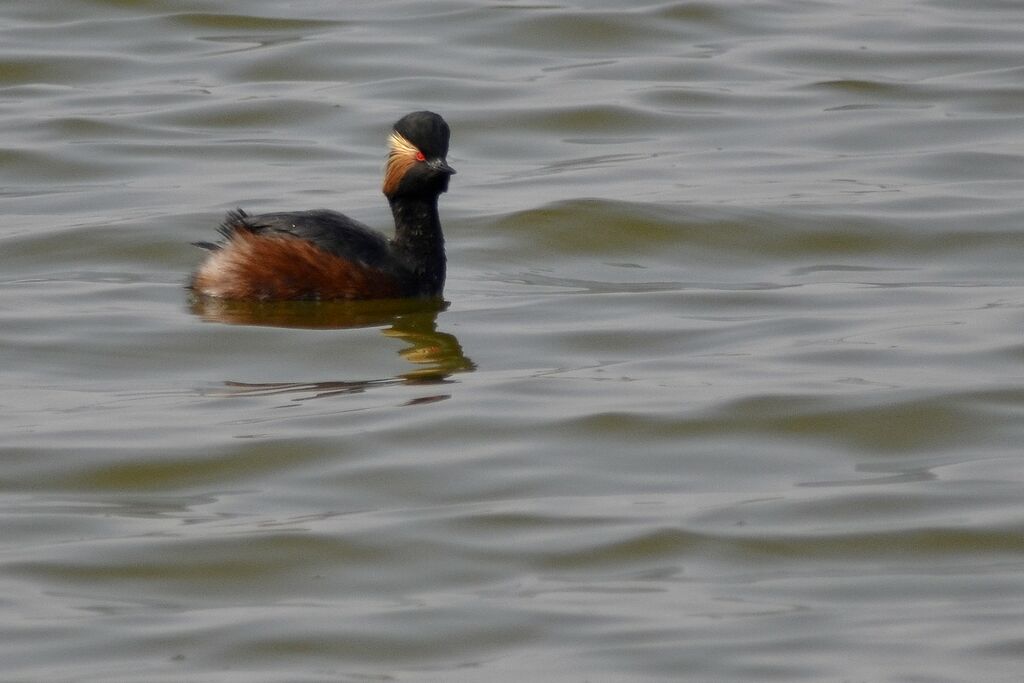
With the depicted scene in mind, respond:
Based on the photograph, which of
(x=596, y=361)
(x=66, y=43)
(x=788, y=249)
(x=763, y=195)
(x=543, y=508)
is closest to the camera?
(x=543, y=508)

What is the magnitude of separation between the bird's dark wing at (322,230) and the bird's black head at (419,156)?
0.43 m

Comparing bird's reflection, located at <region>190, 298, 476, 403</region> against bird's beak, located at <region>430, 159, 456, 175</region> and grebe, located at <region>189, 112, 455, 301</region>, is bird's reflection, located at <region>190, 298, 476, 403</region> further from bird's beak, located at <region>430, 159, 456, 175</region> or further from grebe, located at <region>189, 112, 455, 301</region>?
bird's beak, located at <region>430, 159, 456, 175</region>

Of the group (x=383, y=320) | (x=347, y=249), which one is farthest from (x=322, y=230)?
(x=383, y=320)

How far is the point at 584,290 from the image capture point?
11.6 metres

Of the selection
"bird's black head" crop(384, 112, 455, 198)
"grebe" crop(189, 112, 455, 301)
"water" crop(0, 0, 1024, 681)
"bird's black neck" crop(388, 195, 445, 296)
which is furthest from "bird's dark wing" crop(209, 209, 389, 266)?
"bird's black head" crop(384, 112, 455, 198)

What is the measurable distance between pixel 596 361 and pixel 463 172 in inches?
202

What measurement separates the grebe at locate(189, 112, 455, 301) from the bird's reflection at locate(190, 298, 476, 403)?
2.2 inches

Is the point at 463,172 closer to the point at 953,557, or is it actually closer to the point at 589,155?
the point at 589,155

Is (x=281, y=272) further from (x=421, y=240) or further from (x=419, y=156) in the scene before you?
(x=419, y=156)

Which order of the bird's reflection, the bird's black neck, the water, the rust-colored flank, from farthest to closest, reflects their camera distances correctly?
the bird's black neck → the rust-colored flank → the bird's reflection → the water

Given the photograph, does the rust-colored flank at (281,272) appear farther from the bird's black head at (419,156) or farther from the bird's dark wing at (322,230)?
the bird's black head at (419,156)

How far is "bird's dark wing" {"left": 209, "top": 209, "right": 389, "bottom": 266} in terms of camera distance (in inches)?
429

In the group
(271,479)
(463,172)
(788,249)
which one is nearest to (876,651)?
(271,479)

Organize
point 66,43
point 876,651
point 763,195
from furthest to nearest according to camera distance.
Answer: point 66,43, point 763,195, point 876,651
